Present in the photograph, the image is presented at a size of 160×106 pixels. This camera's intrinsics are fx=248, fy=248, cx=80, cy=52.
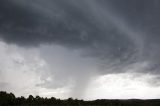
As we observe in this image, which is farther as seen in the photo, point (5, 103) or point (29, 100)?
point (29, 100)

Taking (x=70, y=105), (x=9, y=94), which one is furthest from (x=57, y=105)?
(x=9, y=94)

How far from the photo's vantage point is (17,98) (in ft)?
227

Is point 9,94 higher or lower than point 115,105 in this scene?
higher

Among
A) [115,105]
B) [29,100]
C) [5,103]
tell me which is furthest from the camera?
[29,100]

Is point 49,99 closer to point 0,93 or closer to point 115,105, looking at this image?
point 0,93

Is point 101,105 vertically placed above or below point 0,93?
below

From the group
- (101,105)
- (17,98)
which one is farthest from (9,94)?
(101,105)

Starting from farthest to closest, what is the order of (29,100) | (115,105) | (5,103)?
(29,100) < (115,105) < (5,103)

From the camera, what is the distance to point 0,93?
68.6 metres

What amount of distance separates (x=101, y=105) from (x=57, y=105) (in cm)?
1121

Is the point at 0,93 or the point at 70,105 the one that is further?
the point at 0,93

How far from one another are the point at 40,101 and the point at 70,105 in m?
9.64

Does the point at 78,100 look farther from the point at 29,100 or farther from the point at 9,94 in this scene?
the point at 9,94

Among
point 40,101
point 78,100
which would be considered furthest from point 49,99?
point 78,100
